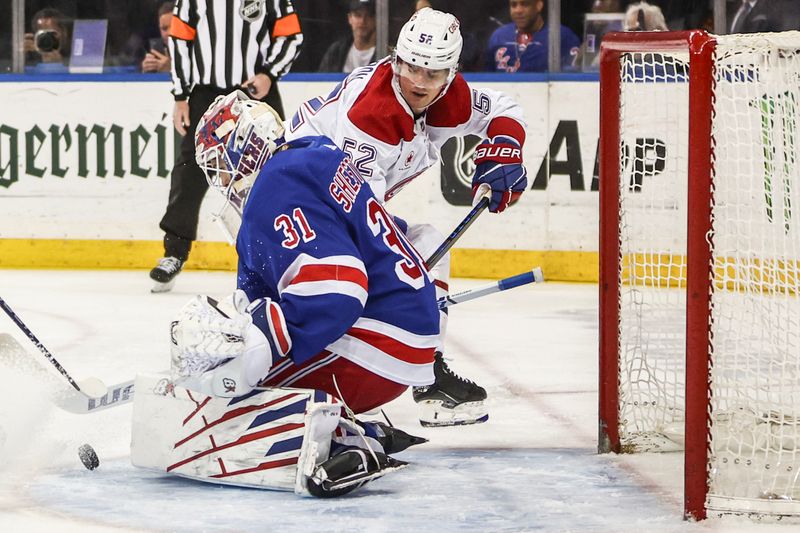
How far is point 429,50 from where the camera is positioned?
2697 mm

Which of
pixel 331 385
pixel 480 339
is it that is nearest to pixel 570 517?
pixel 331 385

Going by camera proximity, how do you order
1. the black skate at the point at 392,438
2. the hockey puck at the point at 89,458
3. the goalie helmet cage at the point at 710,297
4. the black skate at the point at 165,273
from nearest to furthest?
1. the goalie helmet cage at the point at 710,297
2. the hockey puck at the point at 89,458
3. the black skate at the point at 392,438
4. the black skate at the point at 165,273

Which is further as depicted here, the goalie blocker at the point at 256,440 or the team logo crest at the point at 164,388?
the team logo crest at the point at 164,388

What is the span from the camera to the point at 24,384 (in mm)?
2645

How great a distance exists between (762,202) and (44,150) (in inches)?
155

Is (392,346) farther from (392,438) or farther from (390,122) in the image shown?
(390,122)

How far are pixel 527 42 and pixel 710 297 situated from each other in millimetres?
3686

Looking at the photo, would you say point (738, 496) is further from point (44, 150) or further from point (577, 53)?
point (44, 150)

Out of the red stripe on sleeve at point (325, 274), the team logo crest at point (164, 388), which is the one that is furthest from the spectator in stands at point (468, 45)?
the red stripe on sleeve at point (325, 274)

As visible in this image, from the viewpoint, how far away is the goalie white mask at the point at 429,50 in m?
2.70

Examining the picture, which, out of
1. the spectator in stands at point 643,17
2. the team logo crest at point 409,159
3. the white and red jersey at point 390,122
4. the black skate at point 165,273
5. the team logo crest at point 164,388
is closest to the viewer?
the team logo crest at point 164,388

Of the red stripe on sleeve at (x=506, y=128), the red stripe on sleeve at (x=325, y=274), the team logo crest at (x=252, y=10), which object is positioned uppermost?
the team logo crest at (x=252, y=10)

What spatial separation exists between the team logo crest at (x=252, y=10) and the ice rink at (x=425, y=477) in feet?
6.26

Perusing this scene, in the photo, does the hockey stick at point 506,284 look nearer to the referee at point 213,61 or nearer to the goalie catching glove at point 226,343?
the goalie catching glove at point 226,343
